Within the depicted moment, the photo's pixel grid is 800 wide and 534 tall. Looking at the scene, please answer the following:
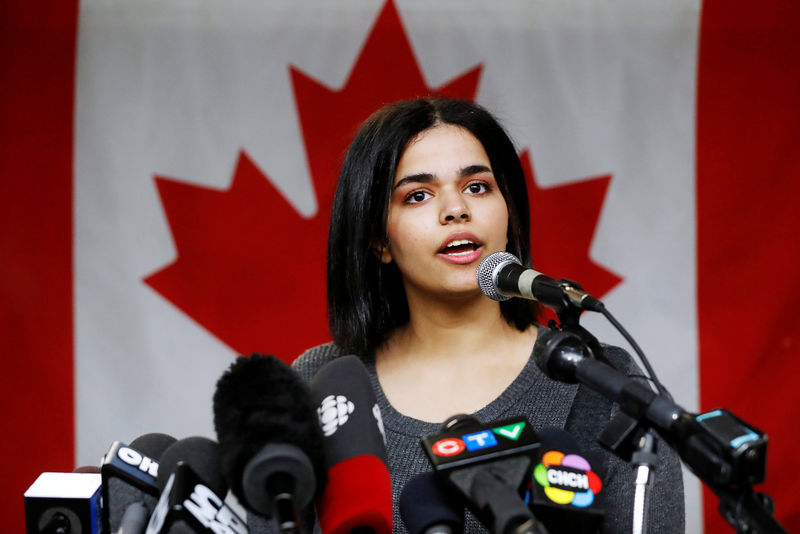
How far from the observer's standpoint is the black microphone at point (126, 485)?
102 cm

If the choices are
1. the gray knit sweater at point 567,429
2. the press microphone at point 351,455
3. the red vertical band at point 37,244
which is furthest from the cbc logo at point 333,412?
the red vertical band at point 37,244

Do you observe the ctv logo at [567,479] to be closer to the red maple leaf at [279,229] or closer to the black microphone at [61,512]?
the black microphone at [61,512]

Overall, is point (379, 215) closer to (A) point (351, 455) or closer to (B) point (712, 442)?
(A) point (351, 455)

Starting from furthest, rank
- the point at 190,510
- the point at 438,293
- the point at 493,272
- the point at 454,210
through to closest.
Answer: the point at 438,293 < the point at 454,210 < the point at 493,272 < the point at 190,510

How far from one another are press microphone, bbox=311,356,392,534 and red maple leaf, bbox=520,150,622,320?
1465mm

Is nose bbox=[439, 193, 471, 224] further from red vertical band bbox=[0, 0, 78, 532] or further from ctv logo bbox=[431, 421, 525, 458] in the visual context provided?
red vertical band bbox=[0, 0, 78, 532]

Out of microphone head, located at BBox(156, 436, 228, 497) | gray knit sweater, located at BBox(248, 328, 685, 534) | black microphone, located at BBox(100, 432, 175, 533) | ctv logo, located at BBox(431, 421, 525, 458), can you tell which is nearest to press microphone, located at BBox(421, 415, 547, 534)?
ctv logo, located at BBox(431, 421, 525, 458)

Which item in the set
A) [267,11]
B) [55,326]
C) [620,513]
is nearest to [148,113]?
[267,11]

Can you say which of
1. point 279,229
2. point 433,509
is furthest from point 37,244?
point 433,509

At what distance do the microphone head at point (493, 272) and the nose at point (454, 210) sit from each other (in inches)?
15.7

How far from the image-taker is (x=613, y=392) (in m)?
0.86

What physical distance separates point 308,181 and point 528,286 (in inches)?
59.4

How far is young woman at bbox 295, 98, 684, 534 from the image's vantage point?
1600 mm

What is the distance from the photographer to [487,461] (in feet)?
2.82
